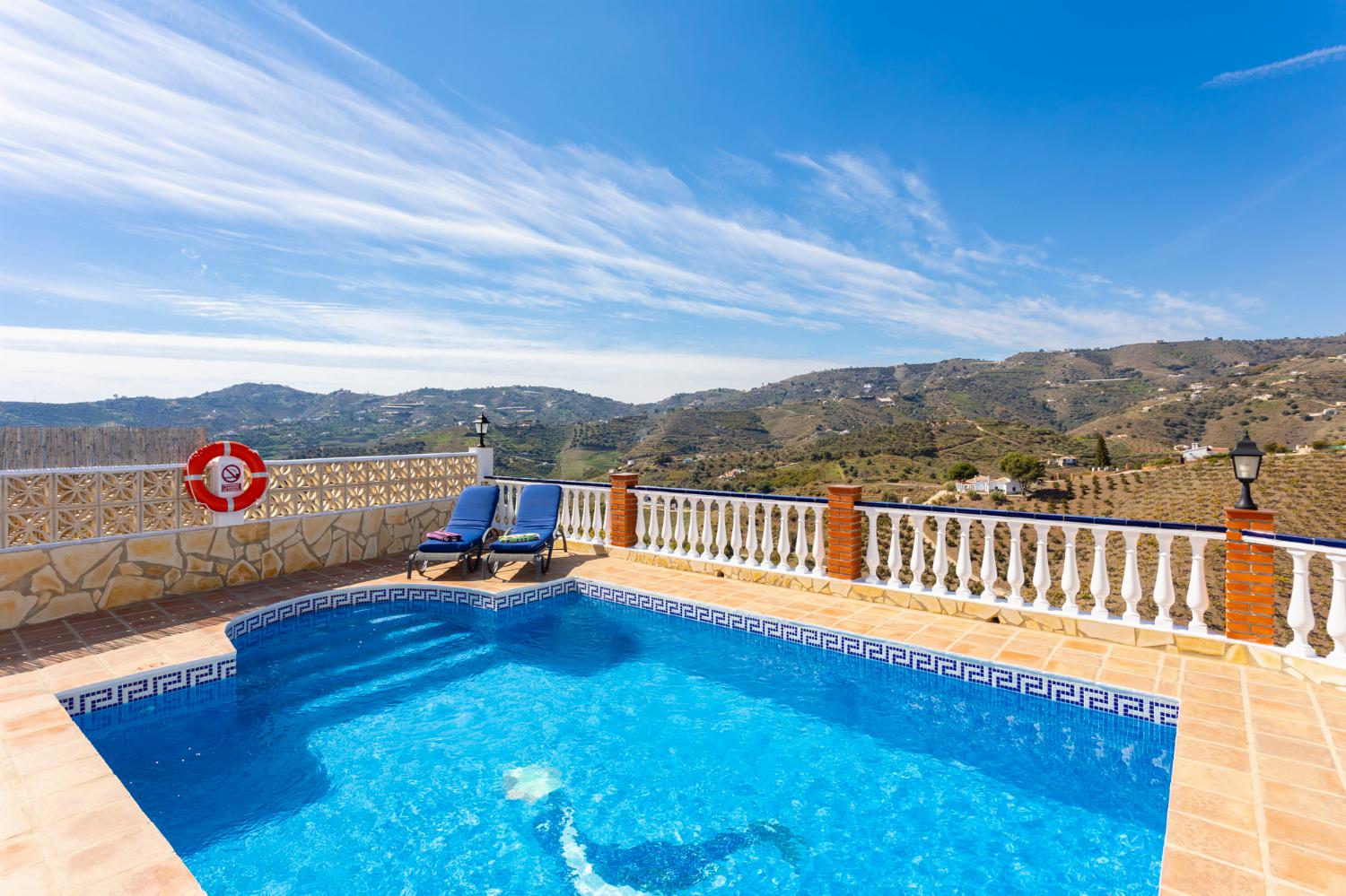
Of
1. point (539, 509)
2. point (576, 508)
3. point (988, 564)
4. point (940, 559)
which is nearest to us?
point (988, 564)

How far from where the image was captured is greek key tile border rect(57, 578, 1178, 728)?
4.00 metres

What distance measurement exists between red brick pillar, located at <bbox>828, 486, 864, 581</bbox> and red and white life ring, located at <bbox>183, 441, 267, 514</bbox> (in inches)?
252

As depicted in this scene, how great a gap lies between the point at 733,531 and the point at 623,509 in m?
1.72

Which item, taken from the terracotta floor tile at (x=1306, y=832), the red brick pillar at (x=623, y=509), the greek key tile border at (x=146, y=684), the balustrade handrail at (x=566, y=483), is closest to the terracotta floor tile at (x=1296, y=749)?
the terracotta floor tile at (x=1306, y=832)

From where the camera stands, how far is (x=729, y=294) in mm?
24781

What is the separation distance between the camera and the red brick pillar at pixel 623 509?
8125 millimetres

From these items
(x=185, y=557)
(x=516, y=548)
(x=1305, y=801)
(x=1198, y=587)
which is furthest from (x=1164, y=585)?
(x=185, y=557)

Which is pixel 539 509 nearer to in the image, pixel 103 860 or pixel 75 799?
pixel 75 799

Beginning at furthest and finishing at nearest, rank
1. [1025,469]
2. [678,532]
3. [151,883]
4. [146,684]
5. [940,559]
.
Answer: [1025,469], [678,532], [940,559], [146,684], [151,883]

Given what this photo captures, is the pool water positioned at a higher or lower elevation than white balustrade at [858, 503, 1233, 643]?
lower

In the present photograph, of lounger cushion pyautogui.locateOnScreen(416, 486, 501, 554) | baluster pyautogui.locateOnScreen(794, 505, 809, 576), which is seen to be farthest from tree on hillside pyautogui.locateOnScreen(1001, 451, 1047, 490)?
lounger cushion pyautogui.locateOnScreen(416, 486, 501, 554)

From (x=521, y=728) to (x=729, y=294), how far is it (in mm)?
22582

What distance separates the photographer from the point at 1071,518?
16.7ft

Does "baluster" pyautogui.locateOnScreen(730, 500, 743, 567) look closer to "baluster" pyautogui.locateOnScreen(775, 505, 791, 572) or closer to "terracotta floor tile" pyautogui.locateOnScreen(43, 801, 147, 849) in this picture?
"baluster" pyautogui.locateOnScreen(775, 505, 791, 572)
